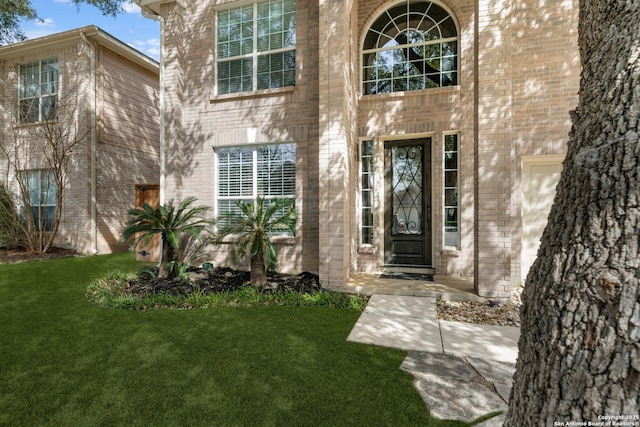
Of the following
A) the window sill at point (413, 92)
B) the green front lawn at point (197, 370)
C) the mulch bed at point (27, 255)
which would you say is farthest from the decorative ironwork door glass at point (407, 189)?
the mulch bed at point (27, 255)

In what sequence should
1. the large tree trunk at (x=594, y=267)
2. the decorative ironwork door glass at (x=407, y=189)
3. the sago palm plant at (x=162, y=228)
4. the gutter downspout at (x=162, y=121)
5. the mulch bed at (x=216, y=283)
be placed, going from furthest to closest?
the gutter downspout at (x=162, y=121)
the decorative ironwork door glass at (x=407, y=189)
the sago palm plant at (x=162, y=228)
the mulch bed at (x=216, y=283)
the large tree trunk at (x=594, y=267)

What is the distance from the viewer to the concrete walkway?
2.24 metres

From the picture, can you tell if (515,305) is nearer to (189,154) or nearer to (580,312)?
(580,312)

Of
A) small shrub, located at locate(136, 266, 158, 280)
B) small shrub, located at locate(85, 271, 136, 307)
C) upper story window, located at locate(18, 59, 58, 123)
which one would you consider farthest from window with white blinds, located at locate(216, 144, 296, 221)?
upper story window, located at locate(18, 59, 58, 123)

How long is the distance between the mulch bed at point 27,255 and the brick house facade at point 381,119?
425cm

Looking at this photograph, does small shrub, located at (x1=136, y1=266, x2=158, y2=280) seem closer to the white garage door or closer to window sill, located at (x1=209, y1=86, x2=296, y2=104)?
window sill, located at (x1=209, y1=86, x2=296, y2=104)

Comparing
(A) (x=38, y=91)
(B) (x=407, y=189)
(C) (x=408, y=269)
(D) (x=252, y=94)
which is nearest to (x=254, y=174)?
(D) (x=252, y=94)

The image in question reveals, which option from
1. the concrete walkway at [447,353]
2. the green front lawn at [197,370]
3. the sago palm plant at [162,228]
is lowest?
the concrete walkway at [447,353]

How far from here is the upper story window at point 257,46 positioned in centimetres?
629

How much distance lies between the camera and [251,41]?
654cm

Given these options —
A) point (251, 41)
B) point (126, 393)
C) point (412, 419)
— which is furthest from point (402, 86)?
point (126, 393)

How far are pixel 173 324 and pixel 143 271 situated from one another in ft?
9.01

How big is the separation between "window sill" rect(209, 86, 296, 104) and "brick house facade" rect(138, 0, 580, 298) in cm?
2

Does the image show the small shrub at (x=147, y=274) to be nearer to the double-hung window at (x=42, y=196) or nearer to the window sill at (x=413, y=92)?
the double-hung window at (x=42, y=196)
